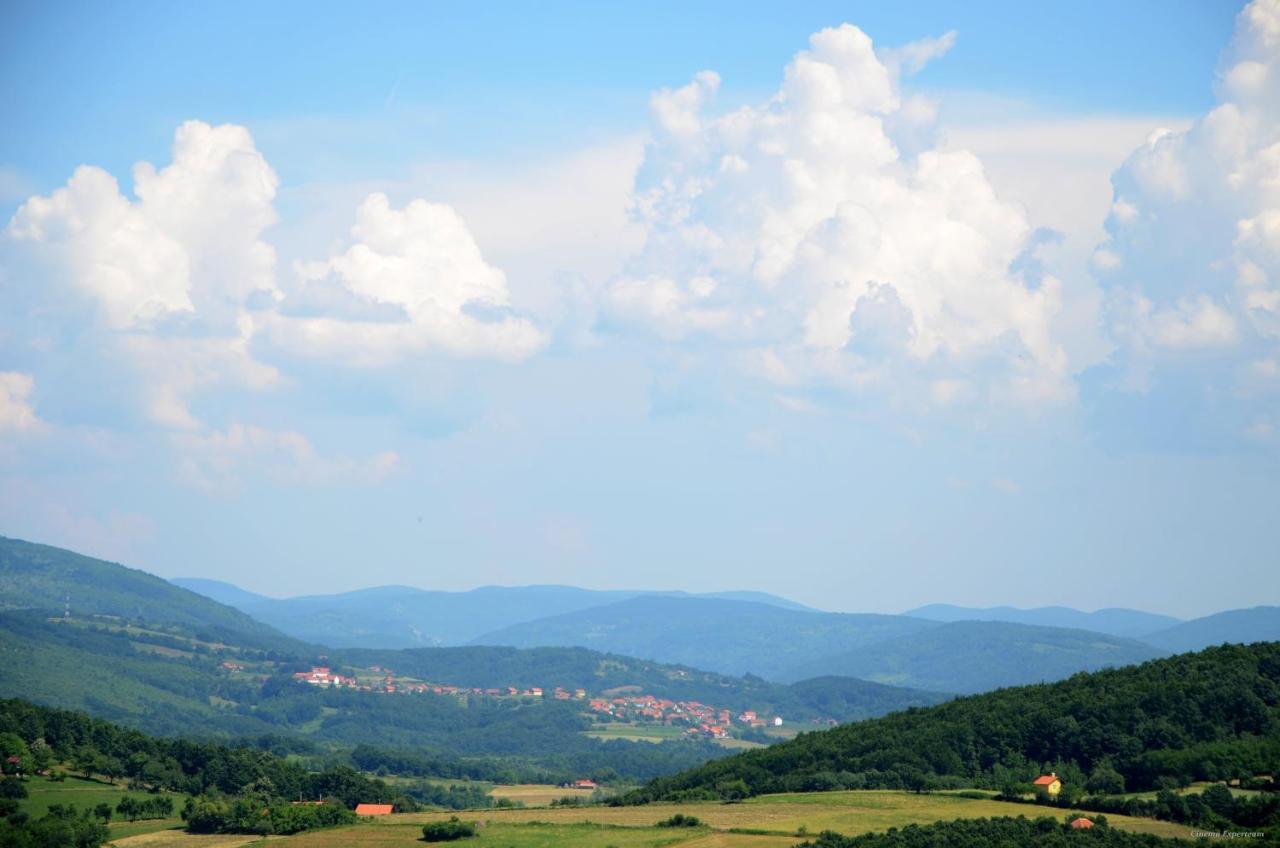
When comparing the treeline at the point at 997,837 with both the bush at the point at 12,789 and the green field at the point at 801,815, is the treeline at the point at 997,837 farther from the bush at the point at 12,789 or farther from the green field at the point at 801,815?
the bush at the point at 12,789

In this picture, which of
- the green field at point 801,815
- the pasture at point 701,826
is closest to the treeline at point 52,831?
the pasture at point 701,826

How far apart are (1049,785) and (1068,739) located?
16302 millimetres

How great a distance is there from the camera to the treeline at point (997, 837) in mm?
64188

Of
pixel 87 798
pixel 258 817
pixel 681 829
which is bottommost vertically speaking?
pixel 87 798

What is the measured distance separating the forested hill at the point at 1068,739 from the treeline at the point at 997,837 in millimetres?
20877

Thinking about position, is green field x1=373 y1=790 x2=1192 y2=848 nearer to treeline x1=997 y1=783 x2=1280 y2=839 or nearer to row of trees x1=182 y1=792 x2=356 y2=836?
treeline x1=997 y1=783 x2=1280 y2=839

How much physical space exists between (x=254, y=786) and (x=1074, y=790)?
68145 mm

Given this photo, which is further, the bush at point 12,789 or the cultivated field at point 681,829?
the bush at point 12,789

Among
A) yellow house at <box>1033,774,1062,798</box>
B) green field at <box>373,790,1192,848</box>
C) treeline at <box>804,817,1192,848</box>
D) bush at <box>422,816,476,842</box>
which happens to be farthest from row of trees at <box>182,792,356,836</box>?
yellow house at <box>1033,774,1062,798</box>

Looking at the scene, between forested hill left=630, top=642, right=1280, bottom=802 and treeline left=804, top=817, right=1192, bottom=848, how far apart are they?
2088 cm

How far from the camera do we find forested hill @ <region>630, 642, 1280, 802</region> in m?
91.3

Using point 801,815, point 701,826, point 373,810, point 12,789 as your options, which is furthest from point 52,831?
point 801,815

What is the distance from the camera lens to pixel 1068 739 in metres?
100

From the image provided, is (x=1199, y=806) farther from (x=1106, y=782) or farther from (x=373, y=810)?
(x=373, y=810)
